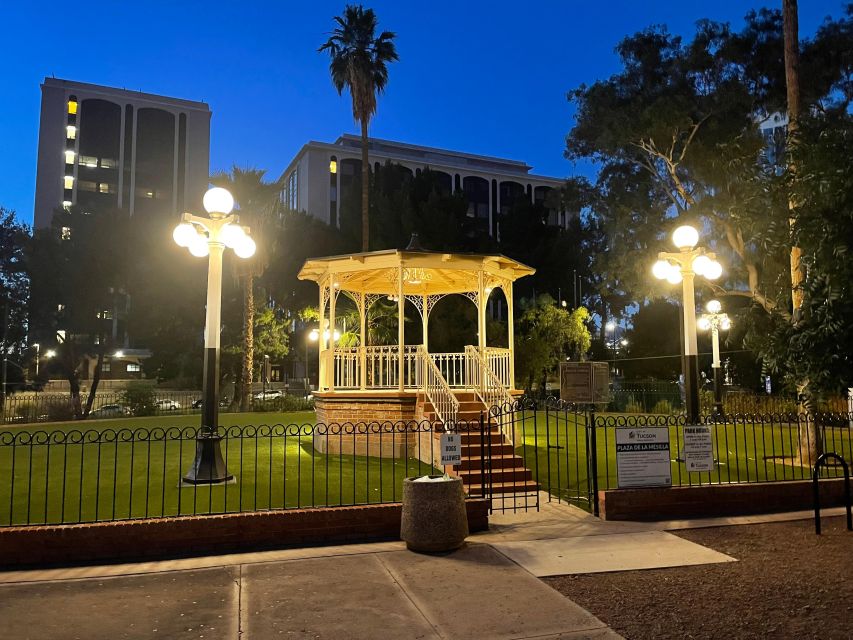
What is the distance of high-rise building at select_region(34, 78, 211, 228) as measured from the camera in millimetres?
69312

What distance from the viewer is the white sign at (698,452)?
861 centimetres

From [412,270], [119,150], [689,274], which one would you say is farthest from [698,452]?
[119,150]

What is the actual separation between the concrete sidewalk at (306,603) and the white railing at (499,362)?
7.99 metres

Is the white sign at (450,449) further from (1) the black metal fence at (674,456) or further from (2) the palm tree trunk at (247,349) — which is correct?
(2) the palm tree trunk at (247,349)

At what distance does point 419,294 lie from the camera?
18.6m

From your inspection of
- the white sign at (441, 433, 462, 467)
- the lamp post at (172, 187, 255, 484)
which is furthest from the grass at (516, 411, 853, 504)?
the lamp post at (172, 187, 255, 484)

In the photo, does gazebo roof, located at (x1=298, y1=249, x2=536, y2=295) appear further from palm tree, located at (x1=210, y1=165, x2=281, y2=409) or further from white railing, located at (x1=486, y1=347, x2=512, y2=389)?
palm tree, located at (x1=210, y1=165, x2=281, y2=409)

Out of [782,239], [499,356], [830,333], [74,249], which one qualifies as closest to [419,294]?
[499,356]

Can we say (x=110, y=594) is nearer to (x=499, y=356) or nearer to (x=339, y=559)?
(x=339, y=559)

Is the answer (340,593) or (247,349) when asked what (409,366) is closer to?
(340,593)

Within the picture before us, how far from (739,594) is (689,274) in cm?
657

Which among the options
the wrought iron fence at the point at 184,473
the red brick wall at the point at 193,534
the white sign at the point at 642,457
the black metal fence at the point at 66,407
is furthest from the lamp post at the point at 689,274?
the black metal fence at the point at 66,407

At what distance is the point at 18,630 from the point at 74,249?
34.1 metres

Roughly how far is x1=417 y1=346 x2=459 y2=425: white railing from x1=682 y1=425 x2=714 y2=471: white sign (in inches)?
147
